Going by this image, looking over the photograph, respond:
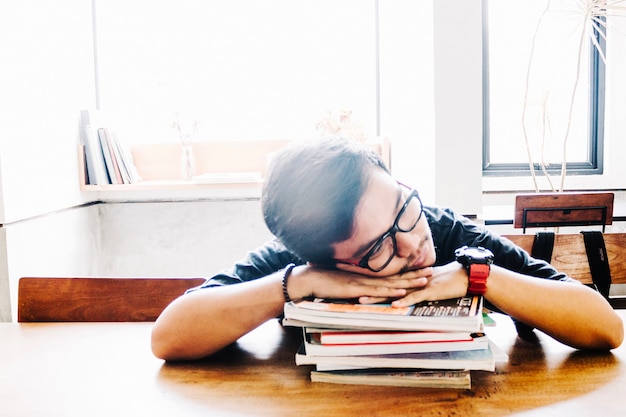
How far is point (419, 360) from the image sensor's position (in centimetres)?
74

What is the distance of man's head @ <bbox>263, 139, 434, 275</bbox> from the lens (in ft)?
2.75

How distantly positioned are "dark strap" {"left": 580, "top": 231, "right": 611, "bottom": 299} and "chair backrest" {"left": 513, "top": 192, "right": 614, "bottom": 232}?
840 millimetres

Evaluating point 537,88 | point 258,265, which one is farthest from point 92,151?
point 537,88

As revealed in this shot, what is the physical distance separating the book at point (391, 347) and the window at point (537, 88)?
9.47ft

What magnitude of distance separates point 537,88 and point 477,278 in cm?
284

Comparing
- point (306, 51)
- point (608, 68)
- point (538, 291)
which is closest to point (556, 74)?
point (608, 68)

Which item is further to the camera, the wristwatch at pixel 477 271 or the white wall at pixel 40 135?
the white wall at pixel 40 135

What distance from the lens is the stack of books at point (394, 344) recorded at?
0.72 m

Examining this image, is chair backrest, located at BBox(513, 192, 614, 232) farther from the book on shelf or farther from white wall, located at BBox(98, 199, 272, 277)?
the book on shelf

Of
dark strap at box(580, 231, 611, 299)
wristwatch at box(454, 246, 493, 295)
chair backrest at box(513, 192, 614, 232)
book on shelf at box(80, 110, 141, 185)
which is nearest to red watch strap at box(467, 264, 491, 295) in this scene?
wristwatch at box(454, 246, 493, 295)

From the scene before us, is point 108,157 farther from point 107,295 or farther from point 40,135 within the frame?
point 107,295

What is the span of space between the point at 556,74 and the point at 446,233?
2656mm

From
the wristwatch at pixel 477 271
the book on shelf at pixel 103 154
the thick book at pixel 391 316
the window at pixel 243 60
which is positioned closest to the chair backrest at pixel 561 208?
the window at pixel 243 60

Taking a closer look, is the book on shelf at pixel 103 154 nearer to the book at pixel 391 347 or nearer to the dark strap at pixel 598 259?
the dark strap at pixel 598 259
